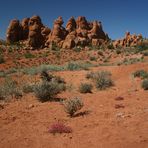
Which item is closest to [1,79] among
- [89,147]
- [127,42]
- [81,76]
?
[81,76]

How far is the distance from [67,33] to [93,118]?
191 ft

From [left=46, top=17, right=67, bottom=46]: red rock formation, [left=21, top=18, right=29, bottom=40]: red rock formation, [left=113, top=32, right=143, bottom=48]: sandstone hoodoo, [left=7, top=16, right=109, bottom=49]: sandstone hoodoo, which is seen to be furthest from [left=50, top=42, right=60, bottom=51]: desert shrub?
[left=113, top=32, right=143, bottom=48]: sandstone hoodoo

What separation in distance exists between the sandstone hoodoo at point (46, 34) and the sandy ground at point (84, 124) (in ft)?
151

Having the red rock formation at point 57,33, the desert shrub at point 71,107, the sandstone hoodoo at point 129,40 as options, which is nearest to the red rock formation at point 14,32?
the red rock formation at point 57,33

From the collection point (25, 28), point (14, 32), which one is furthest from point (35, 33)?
point (14, 32)

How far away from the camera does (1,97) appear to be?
42.2ft

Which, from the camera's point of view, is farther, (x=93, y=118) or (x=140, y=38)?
(x=140, y=38)

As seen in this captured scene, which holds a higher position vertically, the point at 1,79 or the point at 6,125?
the point at 1,79

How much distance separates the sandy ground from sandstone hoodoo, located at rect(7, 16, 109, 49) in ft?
151

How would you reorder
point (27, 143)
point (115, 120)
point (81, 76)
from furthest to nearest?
point (81, 76), point (115, 120), point (27, 143)

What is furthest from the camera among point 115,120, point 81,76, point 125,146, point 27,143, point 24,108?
point 81,76

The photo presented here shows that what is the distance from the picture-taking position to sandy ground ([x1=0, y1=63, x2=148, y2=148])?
21.5 feet

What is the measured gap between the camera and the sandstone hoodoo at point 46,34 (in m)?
58.6

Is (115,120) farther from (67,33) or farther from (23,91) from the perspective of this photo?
(67,33)
